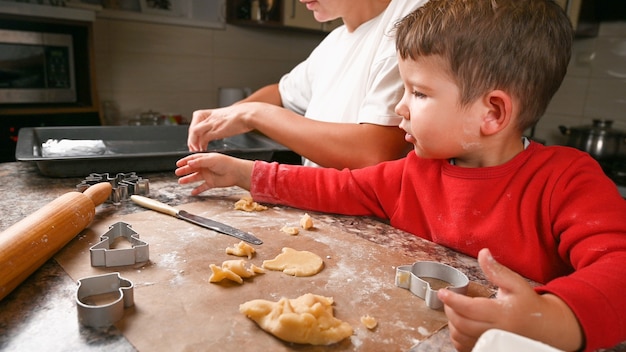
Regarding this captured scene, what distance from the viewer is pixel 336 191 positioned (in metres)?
Result: 1.00

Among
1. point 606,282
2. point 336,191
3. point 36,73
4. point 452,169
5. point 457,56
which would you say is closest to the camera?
point 606,282

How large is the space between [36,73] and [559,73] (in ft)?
7.04

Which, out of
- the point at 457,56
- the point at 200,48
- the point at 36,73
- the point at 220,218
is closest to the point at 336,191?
the point at 220,218

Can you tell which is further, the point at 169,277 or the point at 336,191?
the point at 336,191

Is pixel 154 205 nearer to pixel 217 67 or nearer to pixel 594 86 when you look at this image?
pixel 217 67

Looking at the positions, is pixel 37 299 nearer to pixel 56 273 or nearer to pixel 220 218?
pixel 56 273

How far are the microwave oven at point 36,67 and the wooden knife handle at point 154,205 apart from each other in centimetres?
144

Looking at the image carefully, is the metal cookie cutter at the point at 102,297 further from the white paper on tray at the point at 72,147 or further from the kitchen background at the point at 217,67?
the kitchen background at the point at 217,67

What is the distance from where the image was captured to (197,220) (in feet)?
2.88

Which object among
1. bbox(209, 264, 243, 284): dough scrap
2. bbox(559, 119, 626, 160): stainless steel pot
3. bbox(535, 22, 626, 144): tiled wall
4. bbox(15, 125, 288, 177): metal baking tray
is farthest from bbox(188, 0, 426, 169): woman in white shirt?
bbox(535, 22, 626, 144): tiled wall

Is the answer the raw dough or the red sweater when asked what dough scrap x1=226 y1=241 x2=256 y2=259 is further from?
the red sweater

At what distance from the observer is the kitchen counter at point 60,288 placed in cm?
51

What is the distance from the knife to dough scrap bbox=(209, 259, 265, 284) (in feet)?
0.40

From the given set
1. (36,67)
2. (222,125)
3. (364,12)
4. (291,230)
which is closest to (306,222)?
(291,230)
